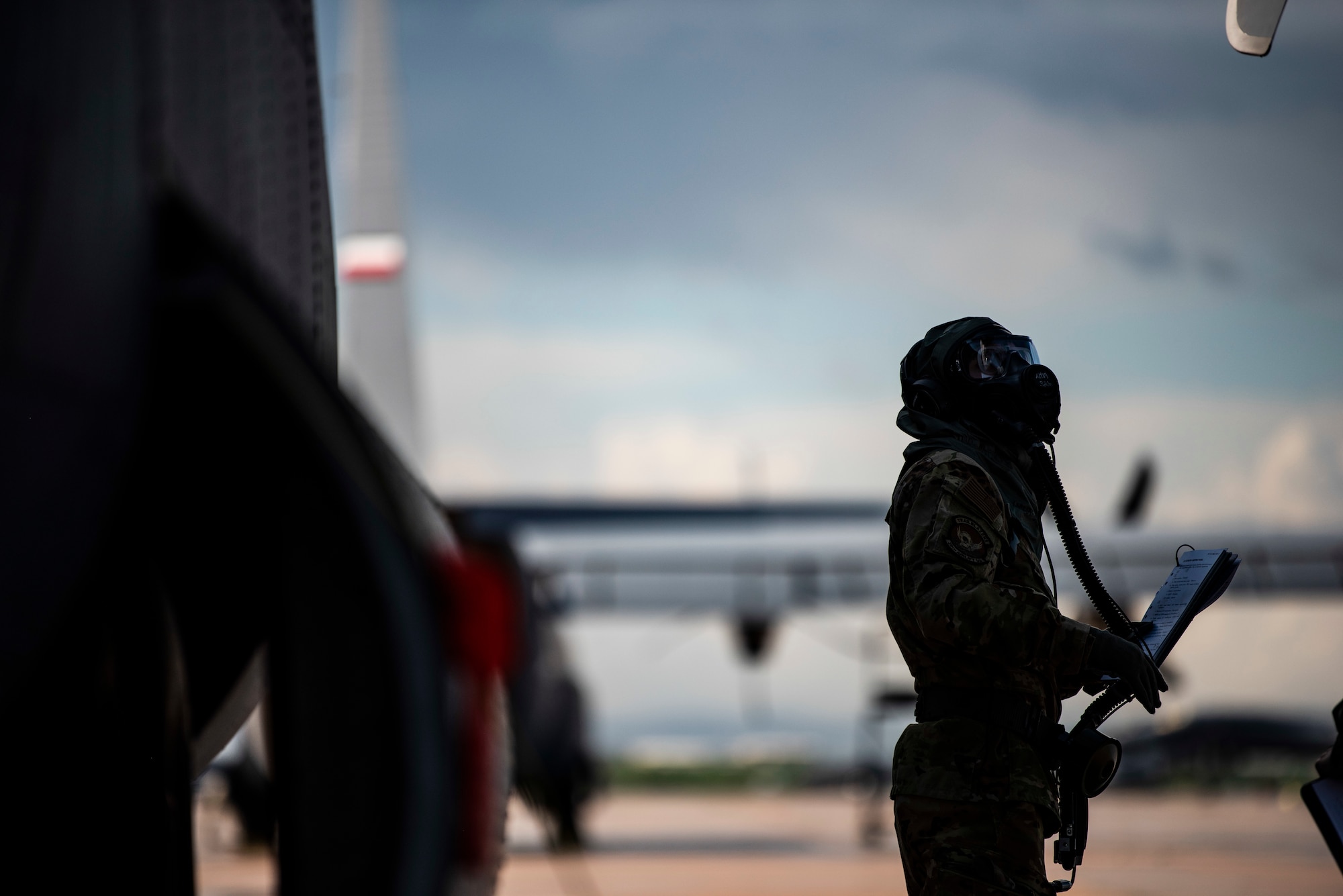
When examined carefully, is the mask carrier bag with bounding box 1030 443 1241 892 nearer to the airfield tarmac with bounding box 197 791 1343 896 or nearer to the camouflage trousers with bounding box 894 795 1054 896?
the camouflage trousers with bounding box 894 795 1054 896

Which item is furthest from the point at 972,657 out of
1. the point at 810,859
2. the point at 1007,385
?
the point at 810,859

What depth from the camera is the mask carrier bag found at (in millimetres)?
2846

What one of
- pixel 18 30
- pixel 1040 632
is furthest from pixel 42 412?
pixel 1040 632

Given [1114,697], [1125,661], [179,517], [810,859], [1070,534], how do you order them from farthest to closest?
1. [810,859]
2. [1070,534]
3. [1114,697]
4. [1125,661]
5. [179,517]

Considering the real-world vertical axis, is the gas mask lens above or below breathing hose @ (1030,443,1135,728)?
above

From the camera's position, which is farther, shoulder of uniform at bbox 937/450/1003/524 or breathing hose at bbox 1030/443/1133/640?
breathing hose at bbox 1030/443/1133/640

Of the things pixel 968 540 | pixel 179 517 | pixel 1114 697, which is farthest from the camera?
pixel 1114 697

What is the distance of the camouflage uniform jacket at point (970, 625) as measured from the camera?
270 centimetres

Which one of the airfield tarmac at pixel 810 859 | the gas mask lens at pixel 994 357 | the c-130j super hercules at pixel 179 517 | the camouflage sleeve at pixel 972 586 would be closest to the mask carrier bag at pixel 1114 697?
the camouflage sleeve at pixel 972 586

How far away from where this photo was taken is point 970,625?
270cm

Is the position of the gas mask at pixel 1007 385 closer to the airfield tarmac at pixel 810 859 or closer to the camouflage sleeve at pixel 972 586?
the camouflage sleeve at pixel 972 586

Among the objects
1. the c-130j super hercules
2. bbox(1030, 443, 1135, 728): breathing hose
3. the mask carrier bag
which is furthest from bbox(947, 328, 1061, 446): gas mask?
the c-130j super hercules

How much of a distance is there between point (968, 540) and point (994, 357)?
469mm

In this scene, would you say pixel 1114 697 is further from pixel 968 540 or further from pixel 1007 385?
pixel 1007 385
